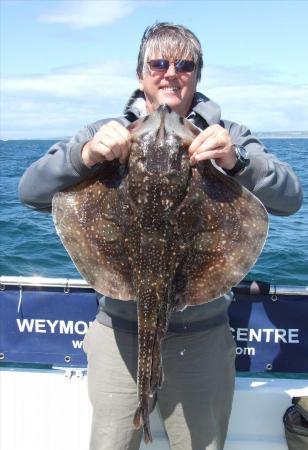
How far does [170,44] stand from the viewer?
2975 millimetres

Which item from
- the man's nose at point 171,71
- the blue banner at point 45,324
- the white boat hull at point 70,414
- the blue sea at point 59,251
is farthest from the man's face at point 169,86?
the blue sea at point 59,251

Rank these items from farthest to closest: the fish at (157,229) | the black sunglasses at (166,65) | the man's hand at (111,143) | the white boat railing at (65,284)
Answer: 1. the white boat railing at (65,284)
2. the black sunglasses at (166,65)
3. the fish at (157,229)
4. the man's hand at (111,143)

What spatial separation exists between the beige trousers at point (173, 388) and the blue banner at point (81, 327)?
97 centimetres

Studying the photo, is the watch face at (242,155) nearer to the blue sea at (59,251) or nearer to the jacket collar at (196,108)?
the jacket collar at (196,108)

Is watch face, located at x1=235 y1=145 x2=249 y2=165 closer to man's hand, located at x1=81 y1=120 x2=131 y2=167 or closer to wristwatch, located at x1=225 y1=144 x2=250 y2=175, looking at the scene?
wristwatch, located at x1=225 y1=144 x2=250 y2=175

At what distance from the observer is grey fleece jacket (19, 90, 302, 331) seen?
9.15 feet

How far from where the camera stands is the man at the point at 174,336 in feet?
9.73

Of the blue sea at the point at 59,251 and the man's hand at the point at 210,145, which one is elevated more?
the man's hand at the point at 210,145

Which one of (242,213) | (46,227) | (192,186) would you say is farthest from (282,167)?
(46,227)

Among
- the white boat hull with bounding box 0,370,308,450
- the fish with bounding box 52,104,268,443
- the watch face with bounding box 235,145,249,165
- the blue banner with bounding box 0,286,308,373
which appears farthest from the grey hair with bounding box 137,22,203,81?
the white boat hull with bounding box 0,370,308,450

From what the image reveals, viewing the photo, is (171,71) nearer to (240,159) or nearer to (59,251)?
(240,159)

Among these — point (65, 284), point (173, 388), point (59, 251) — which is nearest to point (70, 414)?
point (65, 284)

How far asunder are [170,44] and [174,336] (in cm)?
176

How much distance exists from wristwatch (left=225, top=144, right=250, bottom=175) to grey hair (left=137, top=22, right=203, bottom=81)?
0.69m
